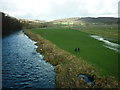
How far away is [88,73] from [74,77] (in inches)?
156

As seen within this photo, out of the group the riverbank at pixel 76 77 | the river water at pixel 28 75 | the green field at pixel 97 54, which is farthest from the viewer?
the green field at pixel 97 54

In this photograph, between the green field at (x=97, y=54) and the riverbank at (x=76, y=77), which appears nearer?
the riverbank at (x=76, y=77)

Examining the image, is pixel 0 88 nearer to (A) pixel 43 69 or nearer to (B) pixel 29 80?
(B) pixel 29 80

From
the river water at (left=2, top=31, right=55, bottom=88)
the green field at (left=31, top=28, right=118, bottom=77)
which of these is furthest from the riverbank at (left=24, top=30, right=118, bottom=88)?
the green field at (left=31, top=28, right=118, bottom=77)

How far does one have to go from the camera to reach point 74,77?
23578 mm

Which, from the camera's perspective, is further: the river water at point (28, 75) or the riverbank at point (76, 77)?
the river water at point (28, 75)

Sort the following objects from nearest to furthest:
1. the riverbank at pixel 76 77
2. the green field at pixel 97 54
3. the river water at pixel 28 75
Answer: the riverbank at pixel 76 77 → the river water at pixel 28 75 → the green field at pixel 97 54

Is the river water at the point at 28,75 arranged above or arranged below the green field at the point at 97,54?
below

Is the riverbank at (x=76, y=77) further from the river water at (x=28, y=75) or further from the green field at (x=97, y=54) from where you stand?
the green field at (x=97, y=54)

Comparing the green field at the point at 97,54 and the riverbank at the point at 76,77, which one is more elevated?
the green field at the point at 97,54

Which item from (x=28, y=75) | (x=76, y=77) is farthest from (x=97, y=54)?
(x=28, y=75)

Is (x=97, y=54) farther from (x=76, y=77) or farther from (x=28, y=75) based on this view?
(x=28, y=75)

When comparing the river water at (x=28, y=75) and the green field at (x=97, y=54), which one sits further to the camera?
the green field at (x=97, y=54)

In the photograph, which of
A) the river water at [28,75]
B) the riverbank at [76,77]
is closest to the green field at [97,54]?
the riverbank at [76,77]
